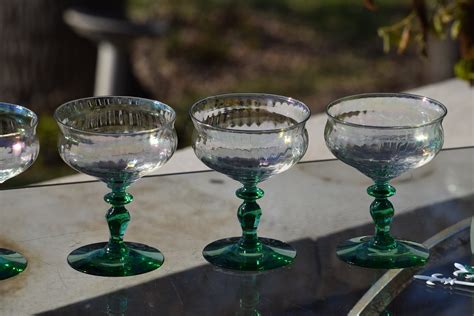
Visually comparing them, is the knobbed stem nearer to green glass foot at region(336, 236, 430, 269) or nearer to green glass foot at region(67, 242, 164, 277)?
green glass foot at region(336, 236, 430, 269)

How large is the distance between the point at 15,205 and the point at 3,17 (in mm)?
3050

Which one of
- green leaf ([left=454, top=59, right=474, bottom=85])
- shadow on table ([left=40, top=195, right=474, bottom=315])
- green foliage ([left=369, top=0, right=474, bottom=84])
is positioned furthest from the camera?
green leaf ([left=454, top=59, right=474, bottom=85])

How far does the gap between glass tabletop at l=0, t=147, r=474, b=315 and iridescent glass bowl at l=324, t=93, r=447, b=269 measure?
4 cm

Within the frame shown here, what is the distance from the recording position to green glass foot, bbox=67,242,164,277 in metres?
1.60

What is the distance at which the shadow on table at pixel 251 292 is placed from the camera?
58.9 inches

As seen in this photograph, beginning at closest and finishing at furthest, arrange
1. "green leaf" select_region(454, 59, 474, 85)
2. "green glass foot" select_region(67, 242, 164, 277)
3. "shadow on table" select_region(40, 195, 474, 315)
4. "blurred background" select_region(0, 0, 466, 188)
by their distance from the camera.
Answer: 1. "shadow on table" select_region(40, 195, 474, 315)
2. "green glass foot" select_region(67, 242, 164, 277)
3. "green leaf" select_region(454, 59, 474, 85)
4. "blurred background" select_region(0, 0, 466, 188)

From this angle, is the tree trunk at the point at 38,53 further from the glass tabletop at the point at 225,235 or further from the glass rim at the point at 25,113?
the glass rim at the point at 25,113

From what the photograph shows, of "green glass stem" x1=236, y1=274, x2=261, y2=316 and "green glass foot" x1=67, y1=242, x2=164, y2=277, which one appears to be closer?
"green glass stem" x1=236, y1=274, x2=261, y2=316

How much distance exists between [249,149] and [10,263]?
1.32ft

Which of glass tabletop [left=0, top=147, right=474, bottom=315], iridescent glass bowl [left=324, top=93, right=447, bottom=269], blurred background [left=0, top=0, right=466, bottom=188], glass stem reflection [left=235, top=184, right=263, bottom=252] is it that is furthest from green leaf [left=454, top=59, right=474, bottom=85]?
blurred background [left=0, top=0, right=466, bottom=188]

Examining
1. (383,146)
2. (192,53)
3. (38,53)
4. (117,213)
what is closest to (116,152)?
(117,213)

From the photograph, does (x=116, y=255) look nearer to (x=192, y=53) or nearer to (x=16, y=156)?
(x=16, y=156)

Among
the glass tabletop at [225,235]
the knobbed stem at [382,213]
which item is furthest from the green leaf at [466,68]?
the knobbed stem at [382,213]

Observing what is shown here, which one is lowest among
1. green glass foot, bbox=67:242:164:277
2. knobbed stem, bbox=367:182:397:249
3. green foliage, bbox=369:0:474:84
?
green glass foot, bbox=67:242:164:277
